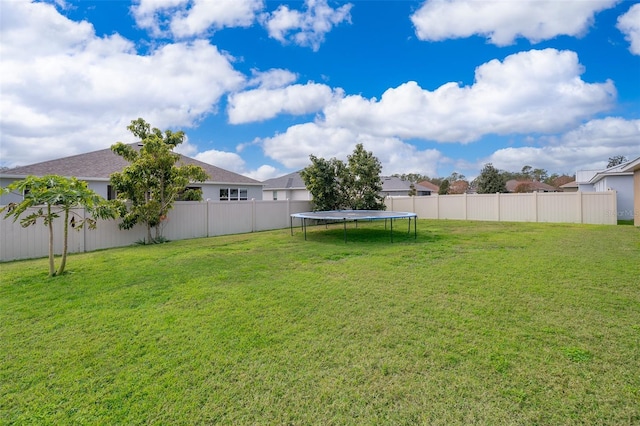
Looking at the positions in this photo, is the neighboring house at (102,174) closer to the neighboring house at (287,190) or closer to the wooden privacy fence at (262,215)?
the wooden privacy fence at (262,215)

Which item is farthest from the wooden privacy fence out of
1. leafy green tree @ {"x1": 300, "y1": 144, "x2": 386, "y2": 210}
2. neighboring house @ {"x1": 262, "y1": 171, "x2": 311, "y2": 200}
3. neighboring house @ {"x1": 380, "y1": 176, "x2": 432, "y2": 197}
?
neighboring house @ {"x1": 380, "y1": 176, "x2": 432, "y2": 197}

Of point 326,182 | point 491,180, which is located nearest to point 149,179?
point 326,182

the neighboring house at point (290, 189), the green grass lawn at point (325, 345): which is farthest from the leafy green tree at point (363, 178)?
the neighboring house at point (290, 189)

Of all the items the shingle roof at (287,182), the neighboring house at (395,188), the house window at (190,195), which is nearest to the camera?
the house window at (190,195)

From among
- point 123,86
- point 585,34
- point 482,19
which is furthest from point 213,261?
point 585,34

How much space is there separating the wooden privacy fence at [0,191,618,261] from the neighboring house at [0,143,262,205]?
176 centimetres

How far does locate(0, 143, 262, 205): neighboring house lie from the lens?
510 inches

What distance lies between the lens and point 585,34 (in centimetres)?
1227

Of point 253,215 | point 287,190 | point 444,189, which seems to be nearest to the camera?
point 253,215

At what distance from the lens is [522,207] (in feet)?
49.3

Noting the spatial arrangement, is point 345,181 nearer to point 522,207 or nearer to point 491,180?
point 522,207

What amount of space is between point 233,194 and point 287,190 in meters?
11.3

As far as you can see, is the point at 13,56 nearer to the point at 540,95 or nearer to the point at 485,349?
the point at 485,349

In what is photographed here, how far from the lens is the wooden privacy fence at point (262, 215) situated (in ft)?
26.0
